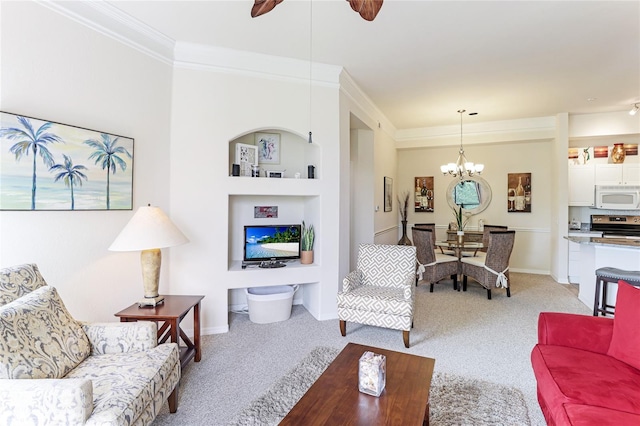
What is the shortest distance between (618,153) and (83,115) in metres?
7.71

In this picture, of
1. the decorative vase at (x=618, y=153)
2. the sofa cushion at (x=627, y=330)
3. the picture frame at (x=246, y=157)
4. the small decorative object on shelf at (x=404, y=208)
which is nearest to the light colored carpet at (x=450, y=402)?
the sofa cushion at (x=627, y=330)

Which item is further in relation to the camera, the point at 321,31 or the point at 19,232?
the point at 321,31

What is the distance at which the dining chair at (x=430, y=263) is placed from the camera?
4.80m

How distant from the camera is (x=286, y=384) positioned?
2332 mm

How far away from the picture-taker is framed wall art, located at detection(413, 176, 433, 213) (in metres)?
6.88

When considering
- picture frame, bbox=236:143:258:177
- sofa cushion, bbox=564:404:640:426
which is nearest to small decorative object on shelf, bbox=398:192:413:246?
picture frame, bbox=236:143:258:177

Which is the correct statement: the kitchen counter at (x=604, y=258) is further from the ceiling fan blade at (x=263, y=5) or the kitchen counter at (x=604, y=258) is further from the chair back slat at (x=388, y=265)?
the ceiling fan blade at (x=263, y=5)

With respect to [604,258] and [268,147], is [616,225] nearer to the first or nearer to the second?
[604,258]

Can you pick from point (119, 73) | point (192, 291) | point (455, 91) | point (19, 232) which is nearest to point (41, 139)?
point (19, 232)

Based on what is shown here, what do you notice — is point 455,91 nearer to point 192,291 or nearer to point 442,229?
point 442,229

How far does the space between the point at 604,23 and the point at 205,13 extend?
3541mm

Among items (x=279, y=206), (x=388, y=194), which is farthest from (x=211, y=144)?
(x=388, y=194)

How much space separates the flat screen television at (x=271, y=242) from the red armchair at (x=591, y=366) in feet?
8.54

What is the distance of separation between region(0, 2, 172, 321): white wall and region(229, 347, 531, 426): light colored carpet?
1.64 m
